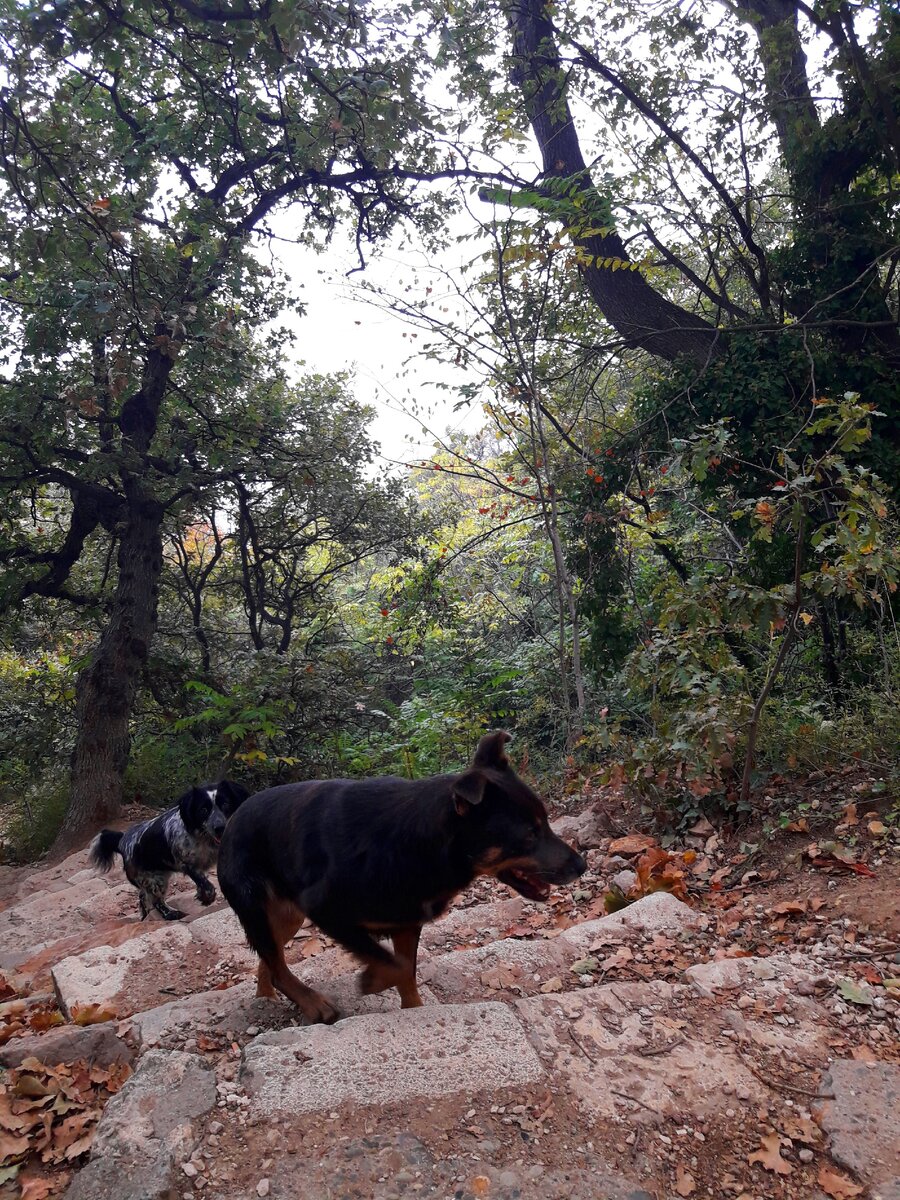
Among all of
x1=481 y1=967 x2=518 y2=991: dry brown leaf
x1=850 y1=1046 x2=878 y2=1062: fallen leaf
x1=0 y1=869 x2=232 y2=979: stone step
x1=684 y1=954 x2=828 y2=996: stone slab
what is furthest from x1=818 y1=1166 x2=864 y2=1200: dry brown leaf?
x1=0 y1=869 x2=232 y2=979: stone step

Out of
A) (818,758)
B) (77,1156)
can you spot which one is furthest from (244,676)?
(77,1156)

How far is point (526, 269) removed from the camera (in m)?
8.16

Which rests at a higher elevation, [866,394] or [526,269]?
[526,269]

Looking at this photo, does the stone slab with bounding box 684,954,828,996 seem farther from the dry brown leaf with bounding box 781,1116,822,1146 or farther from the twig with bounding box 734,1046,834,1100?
the dry brown leaf with bounding box 781,1116,822,1146

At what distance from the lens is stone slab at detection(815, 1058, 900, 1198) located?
230cm

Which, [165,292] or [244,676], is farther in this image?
[244,676]

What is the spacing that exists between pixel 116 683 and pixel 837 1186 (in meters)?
9.46

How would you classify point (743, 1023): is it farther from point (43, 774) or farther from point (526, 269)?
point (43, 774)

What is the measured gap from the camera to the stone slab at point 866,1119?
90.7 inches

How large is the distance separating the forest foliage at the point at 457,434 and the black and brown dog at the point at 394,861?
2.25 metres

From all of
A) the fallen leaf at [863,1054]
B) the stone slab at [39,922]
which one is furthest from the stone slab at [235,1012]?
the stone slab at [39,922]

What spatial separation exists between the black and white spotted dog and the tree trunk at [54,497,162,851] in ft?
12.0

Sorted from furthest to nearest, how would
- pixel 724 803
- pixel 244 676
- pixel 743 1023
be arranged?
pixel 244 676 < pixel 724 803 < pixel 743 1023

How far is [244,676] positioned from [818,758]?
6.88 m
